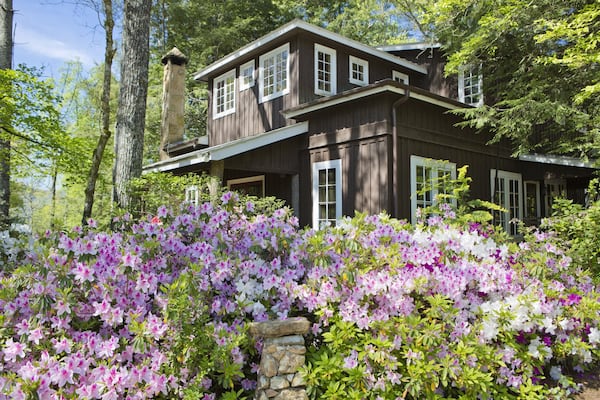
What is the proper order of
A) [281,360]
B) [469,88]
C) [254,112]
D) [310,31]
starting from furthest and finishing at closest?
1. [469,88]
2. [254,112]
3. [310,31]
4. [281,360]

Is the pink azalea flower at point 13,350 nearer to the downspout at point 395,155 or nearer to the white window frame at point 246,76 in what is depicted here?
the downspout at point 395,155

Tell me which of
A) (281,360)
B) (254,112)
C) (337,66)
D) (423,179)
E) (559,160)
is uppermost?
(337,66)

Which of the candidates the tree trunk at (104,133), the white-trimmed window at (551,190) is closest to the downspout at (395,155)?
the tree trunk at (104,133)

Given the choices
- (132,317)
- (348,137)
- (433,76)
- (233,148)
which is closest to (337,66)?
(348,137)

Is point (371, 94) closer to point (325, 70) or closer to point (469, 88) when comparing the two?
point (325, 70)

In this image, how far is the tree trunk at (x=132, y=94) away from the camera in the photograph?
25.9 ft

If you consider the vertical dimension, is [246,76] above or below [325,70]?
above

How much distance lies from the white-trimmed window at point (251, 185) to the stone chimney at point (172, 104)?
3037 mm

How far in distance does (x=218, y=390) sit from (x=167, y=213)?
1.42 m

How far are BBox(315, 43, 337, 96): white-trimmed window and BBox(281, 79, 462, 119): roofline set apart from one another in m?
1.18

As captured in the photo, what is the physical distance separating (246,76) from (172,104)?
3.64 meters

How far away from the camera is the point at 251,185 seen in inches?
460

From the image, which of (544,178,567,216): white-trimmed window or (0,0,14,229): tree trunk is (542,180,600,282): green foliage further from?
(0,0,14,229): tree trunk

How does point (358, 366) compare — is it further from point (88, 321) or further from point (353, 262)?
point (88, 321)
